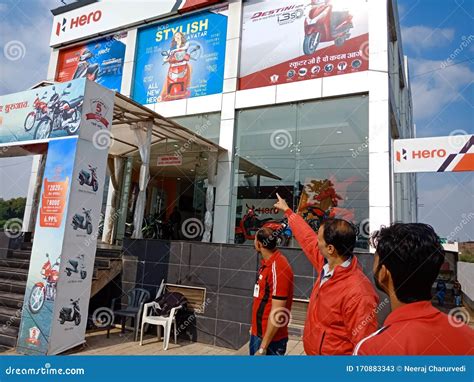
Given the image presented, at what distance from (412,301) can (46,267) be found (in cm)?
585

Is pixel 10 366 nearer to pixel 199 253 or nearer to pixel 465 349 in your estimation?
pixel 465 349

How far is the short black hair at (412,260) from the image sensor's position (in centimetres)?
132

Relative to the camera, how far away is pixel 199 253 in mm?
7055

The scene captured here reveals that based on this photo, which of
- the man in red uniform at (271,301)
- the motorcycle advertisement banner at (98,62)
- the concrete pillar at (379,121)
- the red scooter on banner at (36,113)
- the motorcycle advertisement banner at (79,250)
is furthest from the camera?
the motorcycle advertisement banner at (98,62)

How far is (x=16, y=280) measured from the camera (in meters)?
6.97

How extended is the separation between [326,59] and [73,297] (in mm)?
8668

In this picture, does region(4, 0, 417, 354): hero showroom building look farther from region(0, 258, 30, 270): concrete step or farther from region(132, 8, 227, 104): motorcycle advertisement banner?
region(0, 258, 30, 270): concrete step

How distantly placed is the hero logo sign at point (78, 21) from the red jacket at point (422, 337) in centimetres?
1549

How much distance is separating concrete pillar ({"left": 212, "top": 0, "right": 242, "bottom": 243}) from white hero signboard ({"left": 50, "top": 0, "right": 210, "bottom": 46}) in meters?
1.78

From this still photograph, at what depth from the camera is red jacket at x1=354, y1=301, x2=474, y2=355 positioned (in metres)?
1.16

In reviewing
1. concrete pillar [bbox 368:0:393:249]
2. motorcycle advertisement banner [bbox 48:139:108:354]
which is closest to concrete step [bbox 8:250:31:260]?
motorcycle advertisement banner [bbox 48:139:108:354]

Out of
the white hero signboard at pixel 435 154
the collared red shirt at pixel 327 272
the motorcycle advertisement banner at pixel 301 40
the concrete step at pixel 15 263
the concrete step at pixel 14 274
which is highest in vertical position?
the motorcycle advertisement banner at pixel 301 40

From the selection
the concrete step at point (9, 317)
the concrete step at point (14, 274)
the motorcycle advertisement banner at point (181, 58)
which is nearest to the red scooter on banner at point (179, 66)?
the motorcycle advertisement banner at point (181, 58)

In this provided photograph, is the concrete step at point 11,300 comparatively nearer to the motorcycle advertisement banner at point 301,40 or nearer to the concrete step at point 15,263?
the concrete step at point 15,263
